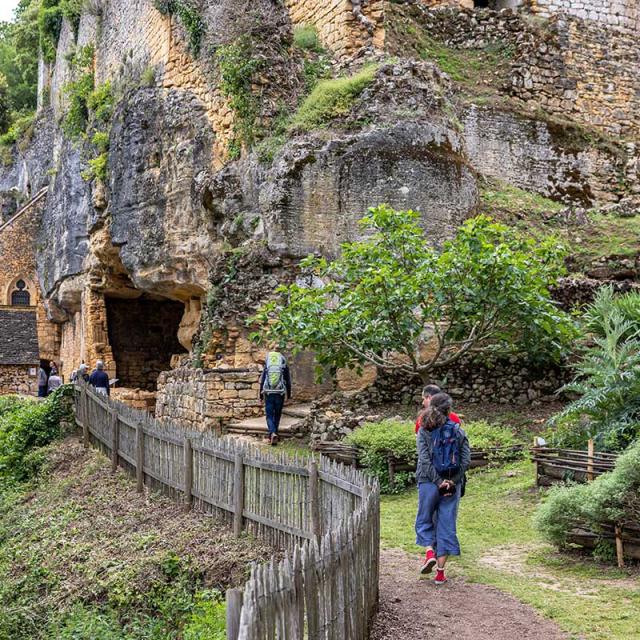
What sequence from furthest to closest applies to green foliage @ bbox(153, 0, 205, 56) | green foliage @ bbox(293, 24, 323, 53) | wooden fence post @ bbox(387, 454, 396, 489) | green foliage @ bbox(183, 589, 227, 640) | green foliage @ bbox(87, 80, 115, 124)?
green foliage @ bbox(87, 80, 115, 124)
green foliage @ bbox(153, 0, 205, 56)
green foliage @ bbox(293, 24, 323, 53)
wooden fence post @ bbox(387, 454, 396, 489)
green foliage @ bbox(183, 589, 227, 640)

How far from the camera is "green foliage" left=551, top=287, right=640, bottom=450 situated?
962cm

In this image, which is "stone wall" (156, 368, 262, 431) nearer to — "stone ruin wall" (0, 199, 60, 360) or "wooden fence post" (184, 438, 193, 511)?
"wooden fence post" (184, 438, 193, 511)

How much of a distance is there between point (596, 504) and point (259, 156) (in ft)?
38.7

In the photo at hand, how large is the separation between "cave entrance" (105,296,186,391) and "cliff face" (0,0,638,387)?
139 millimetres

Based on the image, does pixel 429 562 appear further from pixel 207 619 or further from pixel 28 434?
pixel 28 434

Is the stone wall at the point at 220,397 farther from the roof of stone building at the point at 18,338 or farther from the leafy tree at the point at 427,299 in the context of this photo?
the roof of stone building at the point at 18,338

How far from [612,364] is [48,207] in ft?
86.1

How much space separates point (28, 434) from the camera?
16.7 meters

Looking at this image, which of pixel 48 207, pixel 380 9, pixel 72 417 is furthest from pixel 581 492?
pixel 48 207

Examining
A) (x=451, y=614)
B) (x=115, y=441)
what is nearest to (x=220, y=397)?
(x=115, y=441)

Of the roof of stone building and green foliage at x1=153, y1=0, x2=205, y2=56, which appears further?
the roof of stone building

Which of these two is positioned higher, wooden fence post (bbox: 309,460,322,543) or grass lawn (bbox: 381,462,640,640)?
wooden fence post (bbox: 309,460,322,543)

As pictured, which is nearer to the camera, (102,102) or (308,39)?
(308,39)

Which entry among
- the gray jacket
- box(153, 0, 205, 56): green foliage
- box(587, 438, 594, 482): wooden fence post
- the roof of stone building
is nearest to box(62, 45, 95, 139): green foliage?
box(153, 0, 205, 56): green foliage
